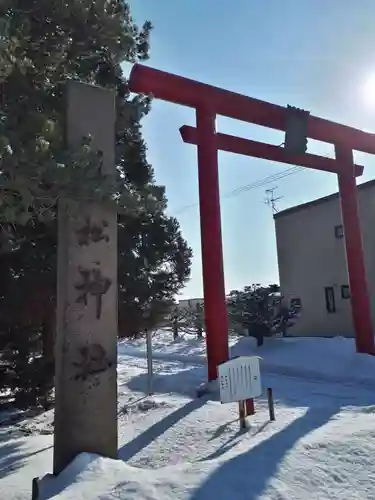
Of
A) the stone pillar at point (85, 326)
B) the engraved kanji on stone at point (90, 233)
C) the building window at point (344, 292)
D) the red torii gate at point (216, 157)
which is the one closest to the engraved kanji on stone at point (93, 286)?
the stone pillar at point (85, 326)

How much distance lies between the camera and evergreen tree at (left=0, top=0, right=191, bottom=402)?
161 inches

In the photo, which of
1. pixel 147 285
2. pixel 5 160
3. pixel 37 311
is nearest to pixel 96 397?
pixel 5 160

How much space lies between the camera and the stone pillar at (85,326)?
4.90 m

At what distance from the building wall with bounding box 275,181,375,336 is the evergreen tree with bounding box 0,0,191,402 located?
10.2m

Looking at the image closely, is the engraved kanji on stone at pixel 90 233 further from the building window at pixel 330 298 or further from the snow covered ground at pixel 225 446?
the building window at pixel 330 298

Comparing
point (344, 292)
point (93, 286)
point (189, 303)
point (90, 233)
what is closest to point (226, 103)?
point (90, 233)

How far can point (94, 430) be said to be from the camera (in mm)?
4941

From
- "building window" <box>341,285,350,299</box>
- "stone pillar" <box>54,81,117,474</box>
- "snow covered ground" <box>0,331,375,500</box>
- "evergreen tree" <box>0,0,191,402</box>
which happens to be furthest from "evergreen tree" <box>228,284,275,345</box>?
"stone pillar" <box>54,81,117,474</box>

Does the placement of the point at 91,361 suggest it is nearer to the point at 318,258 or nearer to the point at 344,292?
the point at 344,292

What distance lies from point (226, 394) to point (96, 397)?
1528 mm

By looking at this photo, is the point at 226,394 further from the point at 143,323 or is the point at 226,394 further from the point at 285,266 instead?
the point at 285,266

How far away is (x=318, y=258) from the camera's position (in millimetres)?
19641

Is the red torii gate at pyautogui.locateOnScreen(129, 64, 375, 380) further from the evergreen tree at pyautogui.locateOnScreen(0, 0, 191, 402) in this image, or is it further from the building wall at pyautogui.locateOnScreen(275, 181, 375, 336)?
the building wall at pyautogui.locateOnScreen(275, 181, 375, 336)

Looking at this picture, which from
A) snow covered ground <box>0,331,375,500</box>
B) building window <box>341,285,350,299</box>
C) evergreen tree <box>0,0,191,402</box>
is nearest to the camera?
snow covered ground <box>0,331,375,500</box>
